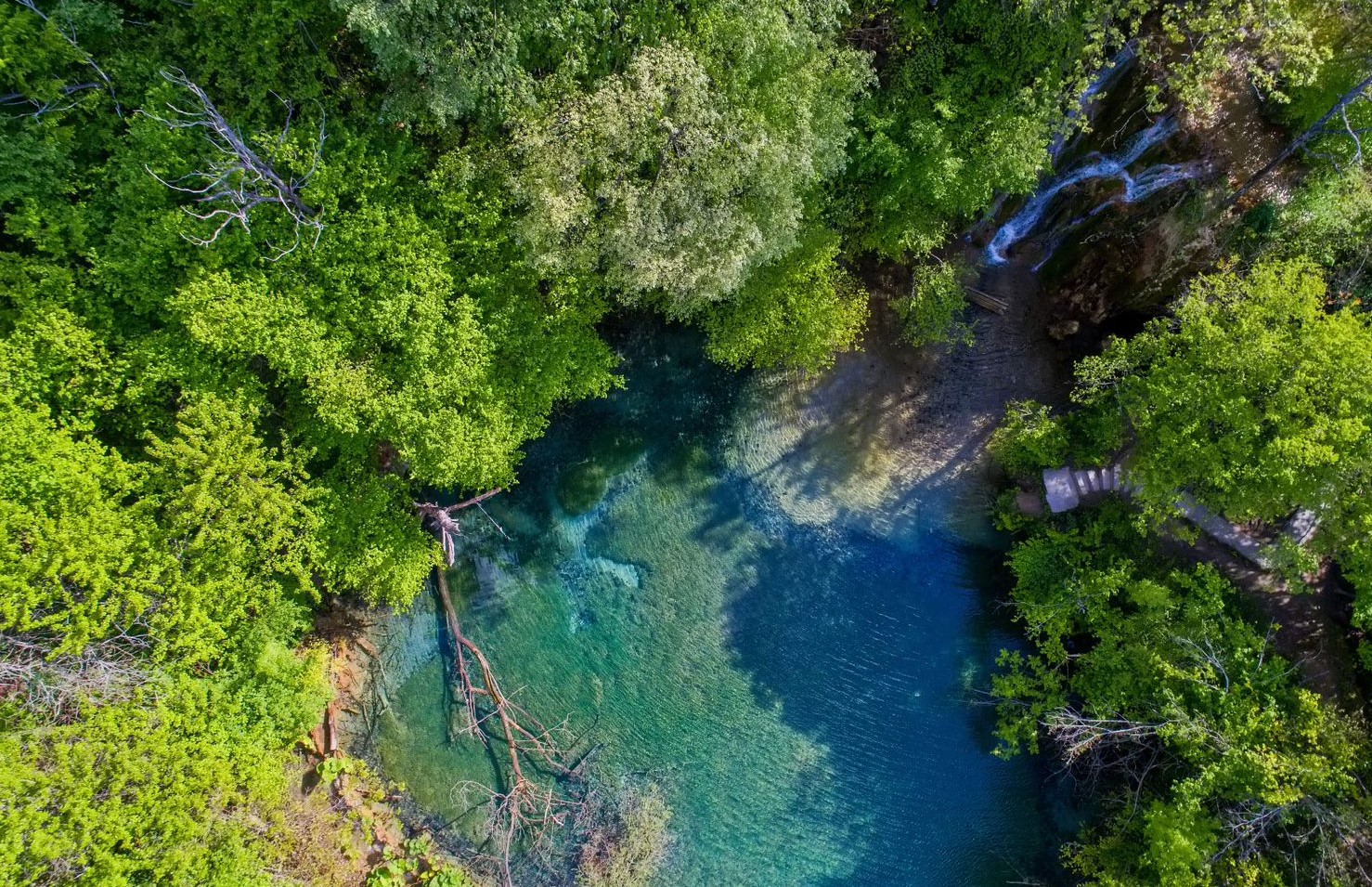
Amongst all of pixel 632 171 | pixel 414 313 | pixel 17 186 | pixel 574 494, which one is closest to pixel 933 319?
pixel 632 171

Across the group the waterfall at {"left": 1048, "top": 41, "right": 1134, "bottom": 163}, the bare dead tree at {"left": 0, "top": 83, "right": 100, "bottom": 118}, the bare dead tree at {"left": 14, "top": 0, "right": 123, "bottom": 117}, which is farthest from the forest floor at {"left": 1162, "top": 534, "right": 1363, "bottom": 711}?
the bare dead tree at {"left": 0, "top": 83, "right": 100, "bottom": 118}

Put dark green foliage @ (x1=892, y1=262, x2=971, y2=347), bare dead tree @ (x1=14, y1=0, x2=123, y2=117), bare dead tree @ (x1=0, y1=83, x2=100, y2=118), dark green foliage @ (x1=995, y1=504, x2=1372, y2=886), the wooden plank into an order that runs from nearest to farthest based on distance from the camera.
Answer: bare dead tree @ (x1=14, y1=0, x2=123, y2=117), bare dead tree @ (x1=0, y1=83, x2=100, y2=118), dark green foliage @ (x1=995, y1=504, x2=1372, y2=886), dark green foliage @ (x1=892, y1=262, x2=971, y2=347), the wooden plank

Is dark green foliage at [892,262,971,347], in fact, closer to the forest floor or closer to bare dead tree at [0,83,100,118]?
the forest floor

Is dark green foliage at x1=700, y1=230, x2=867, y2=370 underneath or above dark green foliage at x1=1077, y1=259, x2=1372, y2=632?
underneath

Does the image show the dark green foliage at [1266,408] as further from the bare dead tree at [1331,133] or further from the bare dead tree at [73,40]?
the bare dead tree at [73,40]

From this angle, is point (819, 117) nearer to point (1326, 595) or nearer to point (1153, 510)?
point (1153, 510)

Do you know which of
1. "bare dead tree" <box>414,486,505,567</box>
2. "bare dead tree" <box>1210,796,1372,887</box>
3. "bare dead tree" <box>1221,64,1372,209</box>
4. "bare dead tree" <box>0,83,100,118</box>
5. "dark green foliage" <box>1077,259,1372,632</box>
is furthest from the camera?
"bare dead tree" <box>414,486,505,567</box>

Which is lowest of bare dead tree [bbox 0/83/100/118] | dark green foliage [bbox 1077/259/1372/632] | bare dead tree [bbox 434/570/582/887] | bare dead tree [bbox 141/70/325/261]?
bare dead tree [bbox 434/570/582/887]

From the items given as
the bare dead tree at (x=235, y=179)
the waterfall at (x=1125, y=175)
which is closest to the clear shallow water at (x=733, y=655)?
the bare dead tree at (x=235, y=179)
